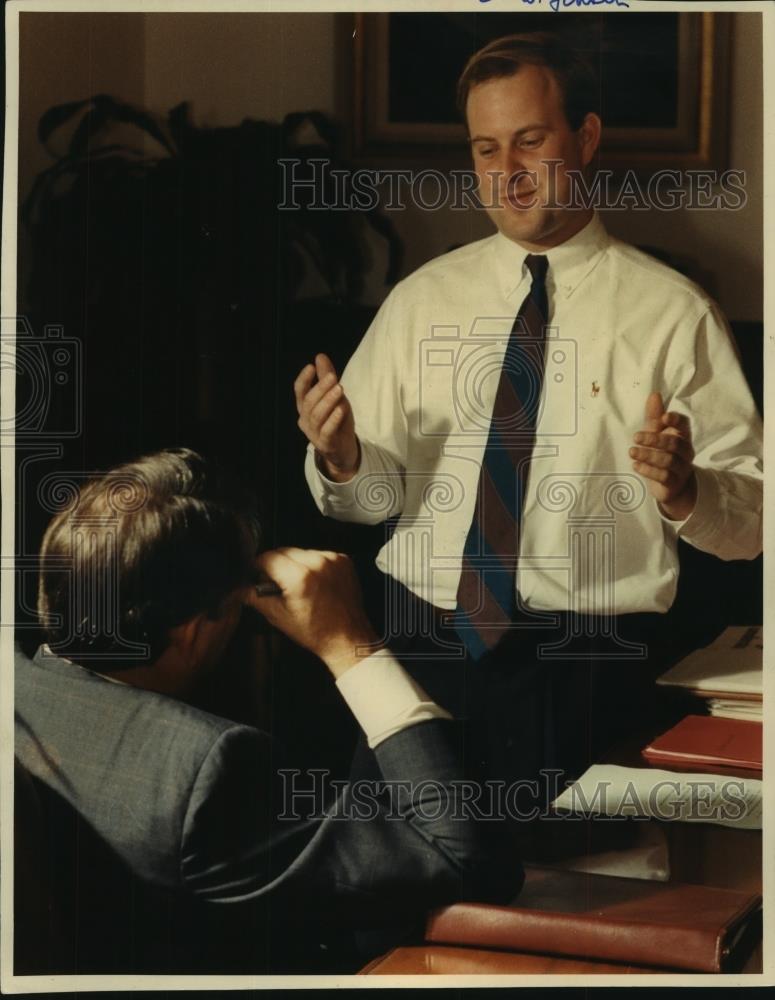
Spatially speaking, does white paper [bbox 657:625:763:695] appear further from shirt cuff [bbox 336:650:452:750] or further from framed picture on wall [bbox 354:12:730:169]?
framed picture on wall [bbox 354:12:730:169]

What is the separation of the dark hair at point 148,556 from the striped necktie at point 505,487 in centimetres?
38

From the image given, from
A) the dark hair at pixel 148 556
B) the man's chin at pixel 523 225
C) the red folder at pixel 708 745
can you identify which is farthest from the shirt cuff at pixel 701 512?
the dark hair at pixel 148 556

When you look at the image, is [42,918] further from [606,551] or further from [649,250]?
[649,250]

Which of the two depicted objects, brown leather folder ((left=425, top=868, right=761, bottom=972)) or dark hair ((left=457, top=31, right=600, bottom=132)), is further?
dark hair ((left=457, top=31, right=600, bottom=132))

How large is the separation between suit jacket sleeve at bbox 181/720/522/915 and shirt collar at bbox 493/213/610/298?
0.78 meters

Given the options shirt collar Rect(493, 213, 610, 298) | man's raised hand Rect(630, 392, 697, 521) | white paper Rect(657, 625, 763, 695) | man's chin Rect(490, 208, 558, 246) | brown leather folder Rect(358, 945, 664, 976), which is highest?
man's chin Rect(490, 208, 558, 246)

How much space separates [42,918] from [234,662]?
1.85 feet

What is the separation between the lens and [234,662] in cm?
184

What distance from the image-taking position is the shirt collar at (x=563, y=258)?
73.2 inches

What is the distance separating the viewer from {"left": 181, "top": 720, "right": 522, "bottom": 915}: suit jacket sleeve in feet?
5.89

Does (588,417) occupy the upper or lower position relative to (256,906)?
upper

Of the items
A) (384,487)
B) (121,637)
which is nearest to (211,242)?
(384,487)

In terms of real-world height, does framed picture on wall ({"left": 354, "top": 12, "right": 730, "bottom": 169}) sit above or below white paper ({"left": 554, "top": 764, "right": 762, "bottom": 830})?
above

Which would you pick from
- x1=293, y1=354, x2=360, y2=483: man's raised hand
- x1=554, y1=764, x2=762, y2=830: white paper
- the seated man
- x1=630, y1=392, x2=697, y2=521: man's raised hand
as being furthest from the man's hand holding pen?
x1=630, y1=392, x2=697, y2=521: man's raised hand
